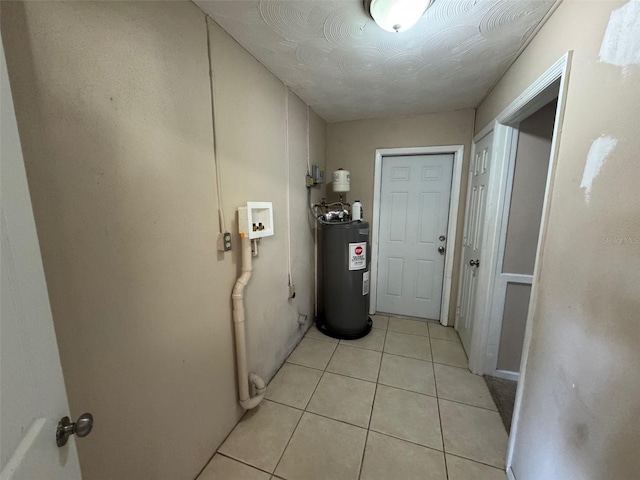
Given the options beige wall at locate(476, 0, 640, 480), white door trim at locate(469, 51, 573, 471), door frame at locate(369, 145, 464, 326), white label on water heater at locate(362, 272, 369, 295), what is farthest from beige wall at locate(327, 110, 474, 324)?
beige wall at locate(476, 0, 640, 480)

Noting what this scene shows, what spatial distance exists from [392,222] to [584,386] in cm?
220

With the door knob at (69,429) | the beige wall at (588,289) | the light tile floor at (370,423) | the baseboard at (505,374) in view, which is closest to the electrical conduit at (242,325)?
the light tile floor at (370,423)

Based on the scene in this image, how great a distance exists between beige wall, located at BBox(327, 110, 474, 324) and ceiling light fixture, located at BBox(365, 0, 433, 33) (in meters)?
1.57

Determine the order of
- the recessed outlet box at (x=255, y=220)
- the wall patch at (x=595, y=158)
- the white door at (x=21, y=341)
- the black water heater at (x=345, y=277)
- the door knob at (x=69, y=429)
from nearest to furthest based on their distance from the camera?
the white door at (x=21, y=341) → the door knob at (x=69, y=429) → the wall patch at (x=595, y=158) → the recessed outlet box at (x=255, y=220) → the black water heater at (x=345, y=277)

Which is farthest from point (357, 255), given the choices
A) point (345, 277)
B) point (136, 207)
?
point (136, 207)

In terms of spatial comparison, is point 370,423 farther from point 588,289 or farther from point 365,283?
point 588,289

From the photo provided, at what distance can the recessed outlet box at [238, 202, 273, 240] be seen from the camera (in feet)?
4.75

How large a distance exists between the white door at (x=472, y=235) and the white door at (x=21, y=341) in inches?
95.2

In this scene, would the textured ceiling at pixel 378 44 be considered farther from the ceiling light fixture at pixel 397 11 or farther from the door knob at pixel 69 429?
the door knob at pixel 69 429

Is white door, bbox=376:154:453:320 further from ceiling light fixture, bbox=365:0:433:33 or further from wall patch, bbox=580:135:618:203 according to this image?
wall patch, bbox=580:135:618:203

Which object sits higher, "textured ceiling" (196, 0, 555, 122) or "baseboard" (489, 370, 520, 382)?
"textured ceiling" (196, 0, 555, 122)

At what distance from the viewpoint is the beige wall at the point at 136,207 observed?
708mm

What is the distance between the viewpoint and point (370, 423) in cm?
161

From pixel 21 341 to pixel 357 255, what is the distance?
2.19 metres
